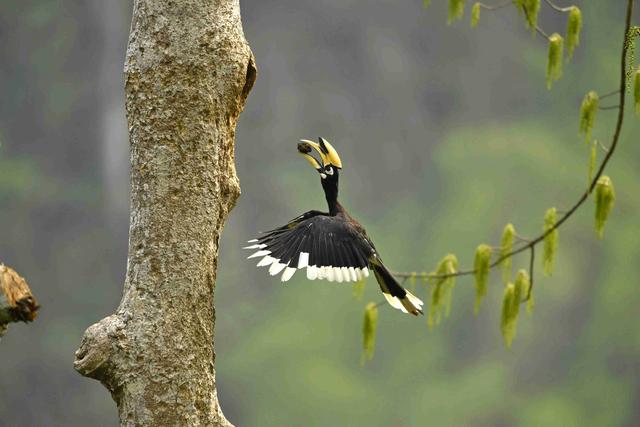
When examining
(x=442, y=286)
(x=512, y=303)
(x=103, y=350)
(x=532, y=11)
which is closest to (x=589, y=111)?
(x=532, y=11)

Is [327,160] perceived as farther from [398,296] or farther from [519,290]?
[519,290]

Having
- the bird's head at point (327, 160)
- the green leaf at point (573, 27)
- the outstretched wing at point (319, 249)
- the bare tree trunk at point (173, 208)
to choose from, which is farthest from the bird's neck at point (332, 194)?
the green leaf at point (573, 27)

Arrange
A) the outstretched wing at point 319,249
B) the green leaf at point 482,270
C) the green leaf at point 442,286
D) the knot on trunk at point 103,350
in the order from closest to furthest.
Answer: the knot on trunk at point 103,350, the outstretched wing at point 319,249, the green leaf at point 482,270, the green leaf at point 442,286

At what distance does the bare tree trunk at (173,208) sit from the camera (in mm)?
2629

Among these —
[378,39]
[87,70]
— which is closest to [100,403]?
[87,70]

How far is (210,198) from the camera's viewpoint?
2.76m

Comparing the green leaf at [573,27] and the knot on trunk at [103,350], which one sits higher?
the green leaf at [573,27]

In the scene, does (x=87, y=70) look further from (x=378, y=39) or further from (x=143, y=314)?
(x=143, y=314)

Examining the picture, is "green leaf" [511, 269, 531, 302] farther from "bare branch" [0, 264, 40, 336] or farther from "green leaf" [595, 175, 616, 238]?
"bare branch" [0, 264, 40, 336]

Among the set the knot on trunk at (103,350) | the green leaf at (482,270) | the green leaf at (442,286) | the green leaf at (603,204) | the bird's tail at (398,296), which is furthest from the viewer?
the green leaf at (442,286)

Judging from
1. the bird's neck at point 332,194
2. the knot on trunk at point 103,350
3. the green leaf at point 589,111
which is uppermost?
the green leaf at point 589,111

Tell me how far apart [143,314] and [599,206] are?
1696 mm

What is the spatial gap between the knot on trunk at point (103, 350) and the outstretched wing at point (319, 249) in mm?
527

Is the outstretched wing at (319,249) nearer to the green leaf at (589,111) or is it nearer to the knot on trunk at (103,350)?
the knot on trunk at (103,350)
